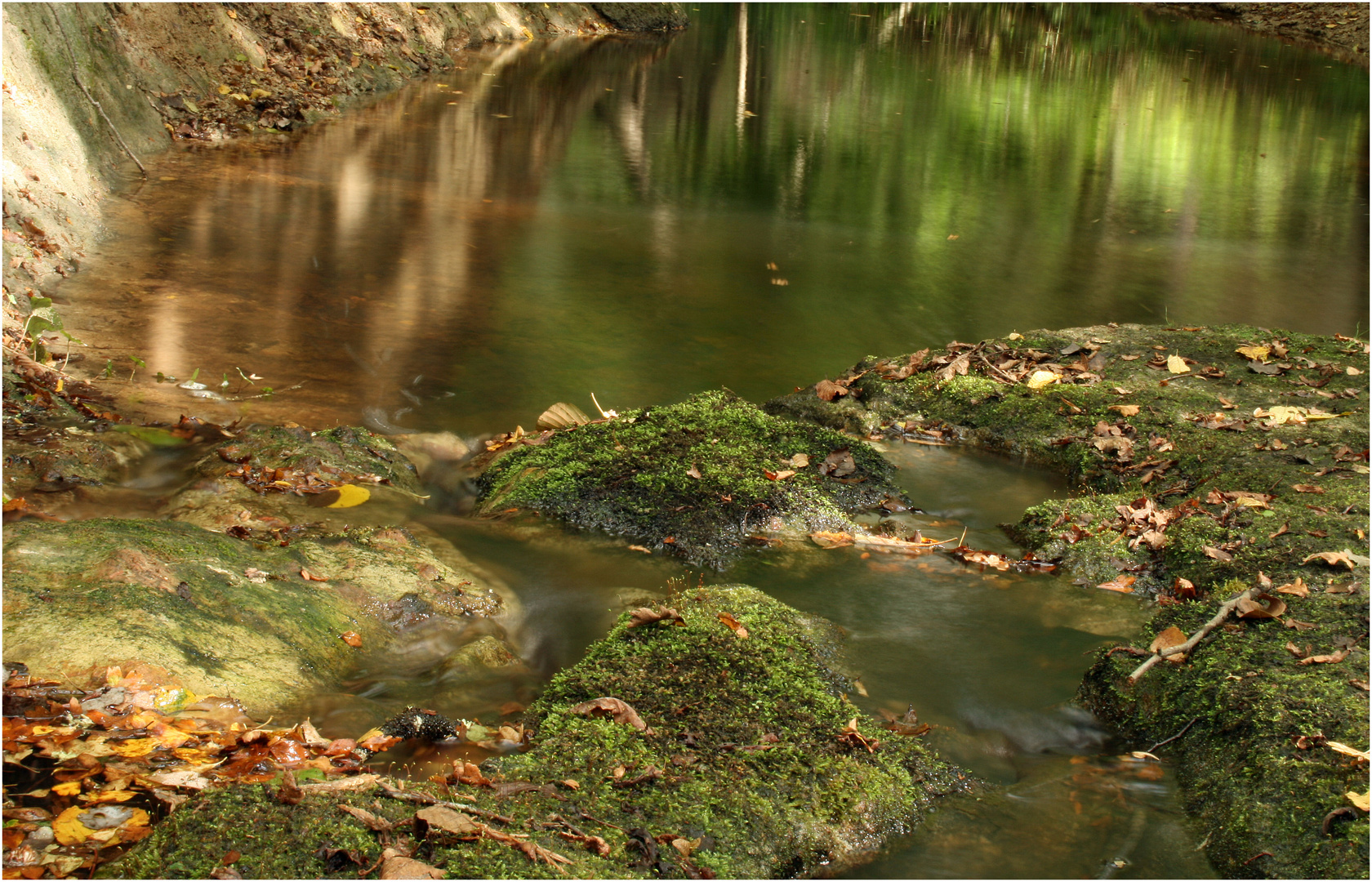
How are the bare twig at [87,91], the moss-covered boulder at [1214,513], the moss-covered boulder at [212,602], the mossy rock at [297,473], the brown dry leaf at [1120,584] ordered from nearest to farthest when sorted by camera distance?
the moss-covered boulder at [1214,513] < the moss-covered boulder at [212,602] < the brown dry leaf at [1120,584] < the mossy rock at [297,473] < the bare twig at [87,91]

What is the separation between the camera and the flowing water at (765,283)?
3926mm

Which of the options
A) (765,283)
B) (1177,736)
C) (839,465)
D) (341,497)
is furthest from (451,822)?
(765,283)

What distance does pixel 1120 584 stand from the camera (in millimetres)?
4652

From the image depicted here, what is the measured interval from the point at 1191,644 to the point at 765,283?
6.23m

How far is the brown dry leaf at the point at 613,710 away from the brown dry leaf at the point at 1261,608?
2.28 metres

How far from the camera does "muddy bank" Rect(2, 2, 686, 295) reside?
26.5ft

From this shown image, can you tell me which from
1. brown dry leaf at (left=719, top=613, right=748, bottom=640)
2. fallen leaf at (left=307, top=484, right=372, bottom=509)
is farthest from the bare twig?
brown dry leaf at (left=719, top=613, right=748, bottom=640)

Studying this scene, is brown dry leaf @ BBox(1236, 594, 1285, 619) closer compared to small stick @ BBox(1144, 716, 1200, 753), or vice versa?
small stick @ BBox(1144, 716, 1200, 753)

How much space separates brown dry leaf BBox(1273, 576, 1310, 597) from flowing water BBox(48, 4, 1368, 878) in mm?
628

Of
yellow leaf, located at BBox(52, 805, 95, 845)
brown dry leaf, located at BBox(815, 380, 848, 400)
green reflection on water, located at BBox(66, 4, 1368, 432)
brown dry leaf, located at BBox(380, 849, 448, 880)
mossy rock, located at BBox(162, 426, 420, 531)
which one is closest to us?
brown dry leaf, located at BBox(380, 849, 448, 880)

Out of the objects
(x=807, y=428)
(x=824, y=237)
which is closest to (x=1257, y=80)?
(x=824, y=237)

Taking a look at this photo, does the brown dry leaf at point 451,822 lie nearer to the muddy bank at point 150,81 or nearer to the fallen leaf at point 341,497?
the fallen leaf at point 341,497

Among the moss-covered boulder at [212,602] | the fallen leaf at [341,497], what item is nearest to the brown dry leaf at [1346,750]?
the moss-covered boulder at [212,602]

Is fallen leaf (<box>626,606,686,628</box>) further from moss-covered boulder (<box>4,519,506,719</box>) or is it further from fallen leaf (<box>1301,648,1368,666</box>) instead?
fallen leaf (<box>1301,648,1368,666</box>)
